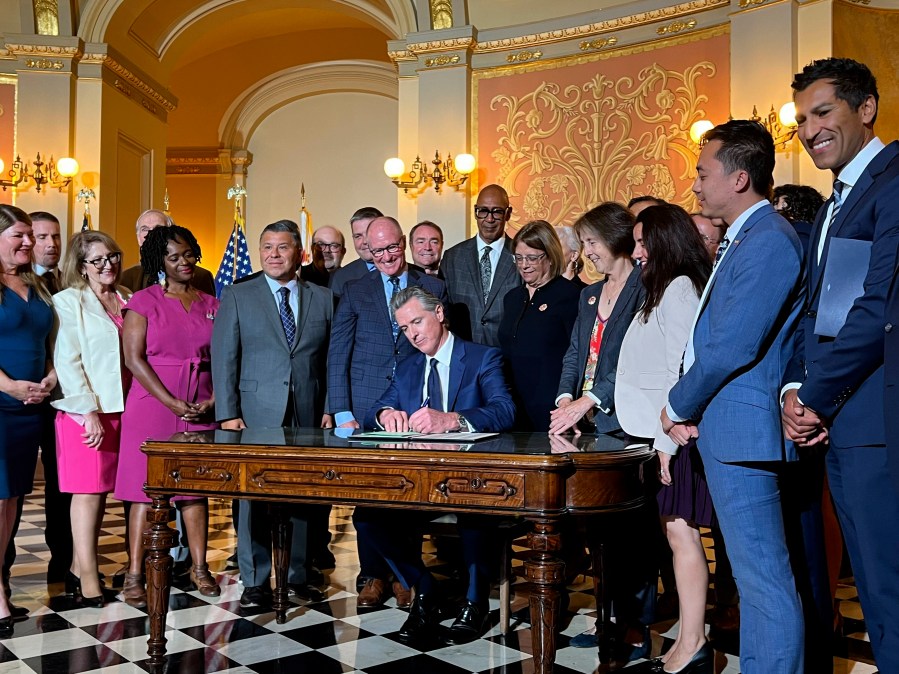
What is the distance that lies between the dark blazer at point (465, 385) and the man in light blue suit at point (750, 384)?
1.16m

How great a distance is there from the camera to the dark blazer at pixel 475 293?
4.52m

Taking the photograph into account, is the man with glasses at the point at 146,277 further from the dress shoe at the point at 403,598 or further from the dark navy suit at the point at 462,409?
the dress shoe at the point at 403,598

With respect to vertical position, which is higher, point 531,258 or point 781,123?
point 781,123

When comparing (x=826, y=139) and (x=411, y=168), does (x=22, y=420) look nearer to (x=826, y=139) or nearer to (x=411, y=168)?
(x=826, y=139)

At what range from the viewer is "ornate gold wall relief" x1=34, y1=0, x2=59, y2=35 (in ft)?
28.2

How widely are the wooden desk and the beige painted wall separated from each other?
31.3 ft

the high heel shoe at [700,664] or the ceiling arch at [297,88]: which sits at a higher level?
the ceiling arch at [297,88]

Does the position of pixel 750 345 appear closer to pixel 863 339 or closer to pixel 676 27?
pixel 863 339

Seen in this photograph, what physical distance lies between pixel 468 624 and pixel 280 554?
81cm

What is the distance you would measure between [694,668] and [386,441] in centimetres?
126

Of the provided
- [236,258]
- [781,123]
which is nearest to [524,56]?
[781,123]

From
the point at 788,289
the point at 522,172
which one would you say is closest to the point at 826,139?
→ the point at 788,289

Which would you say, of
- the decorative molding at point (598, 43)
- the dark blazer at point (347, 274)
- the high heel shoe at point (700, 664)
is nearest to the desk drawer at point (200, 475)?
the high heel shoe at point (700, 664)

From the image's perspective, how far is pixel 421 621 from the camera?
3428 millimetres
